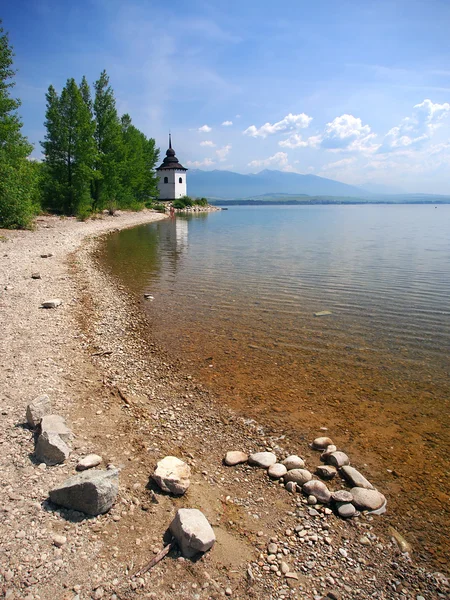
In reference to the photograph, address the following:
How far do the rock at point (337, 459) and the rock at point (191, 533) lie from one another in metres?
2.38

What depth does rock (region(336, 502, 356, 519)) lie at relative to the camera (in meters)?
4.68

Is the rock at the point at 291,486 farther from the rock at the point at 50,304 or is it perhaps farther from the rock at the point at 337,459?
the rock at the point at 50,304

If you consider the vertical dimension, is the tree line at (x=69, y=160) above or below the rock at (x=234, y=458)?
above

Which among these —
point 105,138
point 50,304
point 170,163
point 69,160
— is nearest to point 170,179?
point 170,163

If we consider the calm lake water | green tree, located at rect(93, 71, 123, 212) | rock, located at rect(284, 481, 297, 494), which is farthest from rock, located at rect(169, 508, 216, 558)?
green tree, located at rect(93, 71, 123, 212)

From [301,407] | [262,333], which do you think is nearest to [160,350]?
[262,333]

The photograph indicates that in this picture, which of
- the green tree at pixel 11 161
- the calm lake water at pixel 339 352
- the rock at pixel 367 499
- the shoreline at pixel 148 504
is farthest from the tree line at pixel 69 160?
the rock at pixel 367 499

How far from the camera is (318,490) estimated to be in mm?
4965

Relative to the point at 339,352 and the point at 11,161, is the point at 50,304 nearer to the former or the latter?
the point at 339,352

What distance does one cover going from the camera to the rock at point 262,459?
18.3 ft

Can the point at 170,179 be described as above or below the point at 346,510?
above

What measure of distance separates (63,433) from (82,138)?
4672cm

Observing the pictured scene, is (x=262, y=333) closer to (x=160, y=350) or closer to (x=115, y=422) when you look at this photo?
(x=160, y=350)

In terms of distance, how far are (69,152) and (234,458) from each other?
157ft
